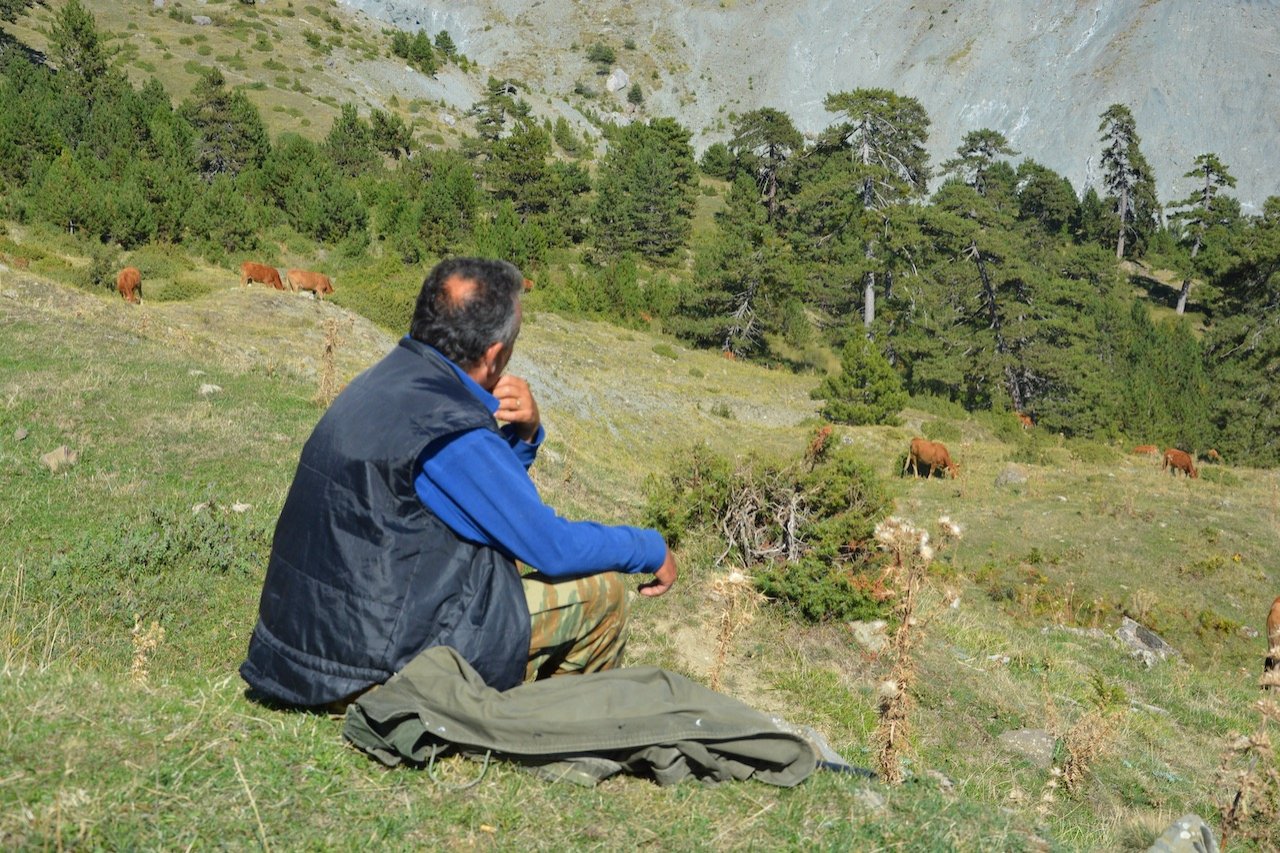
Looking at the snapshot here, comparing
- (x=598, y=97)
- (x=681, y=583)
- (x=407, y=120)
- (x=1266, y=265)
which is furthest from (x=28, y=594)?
(x=598, y=97)

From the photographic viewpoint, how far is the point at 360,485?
253cm

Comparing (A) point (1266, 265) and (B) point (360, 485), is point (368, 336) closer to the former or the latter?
(B) point (360, 485)

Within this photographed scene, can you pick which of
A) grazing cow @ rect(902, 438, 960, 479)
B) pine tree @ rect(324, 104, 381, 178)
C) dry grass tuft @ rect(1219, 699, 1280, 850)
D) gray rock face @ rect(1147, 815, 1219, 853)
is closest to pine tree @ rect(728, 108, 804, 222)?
pine tree @ rect(324, 104, 381, 178)

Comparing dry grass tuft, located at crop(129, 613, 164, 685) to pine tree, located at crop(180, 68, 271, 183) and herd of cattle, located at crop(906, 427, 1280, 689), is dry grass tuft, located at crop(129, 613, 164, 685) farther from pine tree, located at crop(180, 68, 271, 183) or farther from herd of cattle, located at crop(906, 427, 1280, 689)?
pine tree, located at crop(180, 68, 271, 183)

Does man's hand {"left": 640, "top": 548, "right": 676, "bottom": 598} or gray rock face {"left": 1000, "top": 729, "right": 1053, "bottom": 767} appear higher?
man's hand {"left": 640, "top": 548, "right": 676, "bottom": 598}

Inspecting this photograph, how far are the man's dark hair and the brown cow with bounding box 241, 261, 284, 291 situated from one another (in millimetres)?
20138

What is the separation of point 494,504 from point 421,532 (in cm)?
22

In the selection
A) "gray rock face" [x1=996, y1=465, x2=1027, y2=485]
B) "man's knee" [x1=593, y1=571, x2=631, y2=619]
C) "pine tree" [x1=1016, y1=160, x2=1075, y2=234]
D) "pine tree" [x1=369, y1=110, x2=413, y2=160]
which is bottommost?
"gray rock face" [x1=996, y1=465, x2=1027, y2=485]

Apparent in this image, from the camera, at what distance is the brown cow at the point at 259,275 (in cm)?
2100

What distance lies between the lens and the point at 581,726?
104 inches

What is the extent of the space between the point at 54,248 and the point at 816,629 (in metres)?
23.3

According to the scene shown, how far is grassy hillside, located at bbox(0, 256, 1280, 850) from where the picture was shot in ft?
7.67

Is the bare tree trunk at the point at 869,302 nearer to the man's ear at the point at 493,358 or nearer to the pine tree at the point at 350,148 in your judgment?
the pine tree at the point at 350,148

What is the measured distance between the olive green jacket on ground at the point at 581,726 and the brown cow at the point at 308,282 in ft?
67.6
